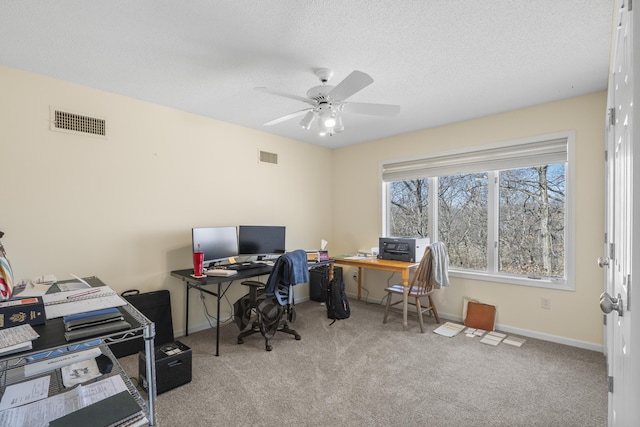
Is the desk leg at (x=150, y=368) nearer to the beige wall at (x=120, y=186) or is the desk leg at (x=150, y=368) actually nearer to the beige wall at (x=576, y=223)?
the beige wall at (x=120, y=186)

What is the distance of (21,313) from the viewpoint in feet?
3.99

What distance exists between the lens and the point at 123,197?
118 inches

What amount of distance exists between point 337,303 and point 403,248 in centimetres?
104

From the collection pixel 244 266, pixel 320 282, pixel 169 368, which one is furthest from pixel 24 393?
pixel 320 282

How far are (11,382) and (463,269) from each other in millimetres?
3936

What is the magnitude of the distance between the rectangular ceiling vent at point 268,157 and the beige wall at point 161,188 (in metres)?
0.08

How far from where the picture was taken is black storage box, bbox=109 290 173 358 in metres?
2.88

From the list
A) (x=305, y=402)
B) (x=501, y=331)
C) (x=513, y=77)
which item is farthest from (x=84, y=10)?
(x=501, y=331)

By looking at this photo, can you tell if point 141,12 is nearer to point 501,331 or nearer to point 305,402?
point 305,402

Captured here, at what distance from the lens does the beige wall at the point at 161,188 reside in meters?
2.51

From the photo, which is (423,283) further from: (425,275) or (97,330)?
(97,330)

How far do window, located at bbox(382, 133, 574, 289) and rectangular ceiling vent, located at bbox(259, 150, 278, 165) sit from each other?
164 centimetres

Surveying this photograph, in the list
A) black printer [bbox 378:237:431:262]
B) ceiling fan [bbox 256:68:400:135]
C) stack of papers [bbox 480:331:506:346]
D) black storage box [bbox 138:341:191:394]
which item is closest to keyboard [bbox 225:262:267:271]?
black storage box [bbox 138:341:191:394]

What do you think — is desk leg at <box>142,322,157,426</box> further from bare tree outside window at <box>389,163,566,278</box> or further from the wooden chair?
bare tree outside window at <box>389,163,566,278</box>
